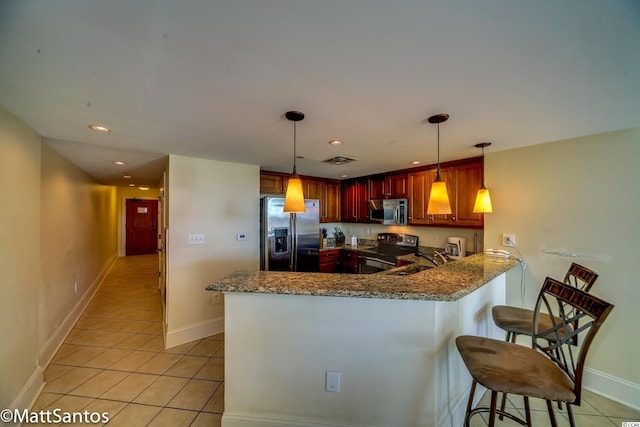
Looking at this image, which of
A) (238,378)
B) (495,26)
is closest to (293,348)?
(238,378)

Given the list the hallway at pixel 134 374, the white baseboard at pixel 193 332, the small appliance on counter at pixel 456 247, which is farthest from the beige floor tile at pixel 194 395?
the small appliance on counter at pixel 456 247

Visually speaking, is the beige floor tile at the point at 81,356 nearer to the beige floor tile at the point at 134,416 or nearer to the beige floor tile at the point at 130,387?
the beige floor tile at the point at 130,387

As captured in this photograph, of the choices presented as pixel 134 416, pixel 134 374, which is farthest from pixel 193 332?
pixel 134 416

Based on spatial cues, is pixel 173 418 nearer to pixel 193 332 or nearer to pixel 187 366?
pixel 187 366

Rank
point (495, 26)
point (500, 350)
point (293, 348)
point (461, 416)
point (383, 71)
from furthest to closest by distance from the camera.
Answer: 1. point (461, 416)
2. point (293, 348)
3. point (500, 350)
4. point (383, 71)
5. point (495, 26)

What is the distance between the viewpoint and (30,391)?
1869 millimetres

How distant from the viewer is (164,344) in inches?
109

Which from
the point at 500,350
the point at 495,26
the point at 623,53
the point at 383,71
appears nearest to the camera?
the point at 495,26

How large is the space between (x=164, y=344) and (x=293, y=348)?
2.13 m

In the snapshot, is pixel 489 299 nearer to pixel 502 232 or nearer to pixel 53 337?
pixel 502 232

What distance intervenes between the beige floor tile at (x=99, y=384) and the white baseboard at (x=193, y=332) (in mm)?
511

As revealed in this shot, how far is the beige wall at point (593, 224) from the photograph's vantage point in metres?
1.93

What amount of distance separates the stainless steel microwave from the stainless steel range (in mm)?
444

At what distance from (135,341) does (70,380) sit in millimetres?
703
